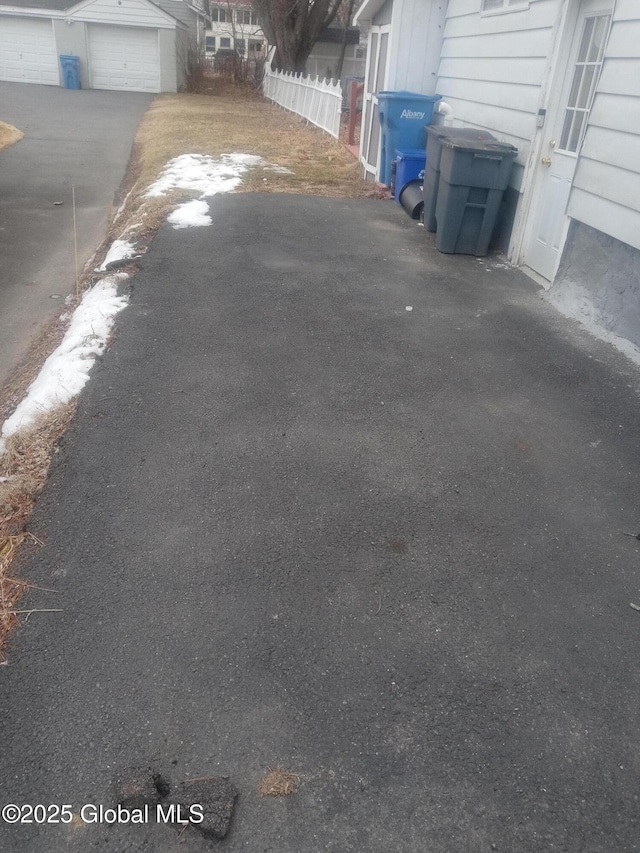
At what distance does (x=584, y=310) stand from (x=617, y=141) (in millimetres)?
1494

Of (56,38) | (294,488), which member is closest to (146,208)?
(294,488)

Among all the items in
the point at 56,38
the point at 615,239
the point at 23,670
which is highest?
the point at 56,38

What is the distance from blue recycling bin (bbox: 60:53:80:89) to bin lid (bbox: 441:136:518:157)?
29.1m

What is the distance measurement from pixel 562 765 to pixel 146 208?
358 inches

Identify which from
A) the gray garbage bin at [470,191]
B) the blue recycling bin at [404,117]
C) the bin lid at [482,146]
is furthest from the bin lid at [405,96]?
the bin lid at [482,146]

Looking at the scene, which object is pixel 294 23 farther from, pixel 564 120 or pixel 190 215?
pixel 564 120

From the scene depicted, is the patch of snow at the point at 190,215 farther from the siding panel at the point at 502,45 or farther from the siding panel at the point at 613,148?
the siding panel at the point at 613,148

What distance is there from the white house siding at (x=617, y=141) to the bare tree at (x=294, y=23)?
84.7 feet

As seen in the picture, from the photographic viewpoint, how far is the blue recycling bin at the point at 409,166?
994cm

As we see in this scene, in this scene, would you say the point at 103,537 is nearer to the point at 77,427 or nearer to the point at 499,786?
the point at 77,427

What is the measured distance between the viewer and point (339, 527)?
11.1 feet

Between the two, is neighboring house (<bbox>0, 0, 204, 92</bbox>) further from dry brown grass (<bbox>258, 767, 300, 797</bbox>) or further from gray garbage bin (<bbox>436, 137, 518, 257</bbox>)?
dry brown grass (<bbox>258, 767, 300, 797</bbox>)

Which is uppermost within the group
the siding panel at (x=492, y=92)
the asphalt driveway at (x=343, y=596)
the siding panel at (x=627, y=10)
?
the siding panel at (x=627, y=10)

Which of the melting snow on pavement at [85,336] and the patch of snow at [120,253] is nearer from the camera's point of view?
the melting snow on pavement at [85,336]
